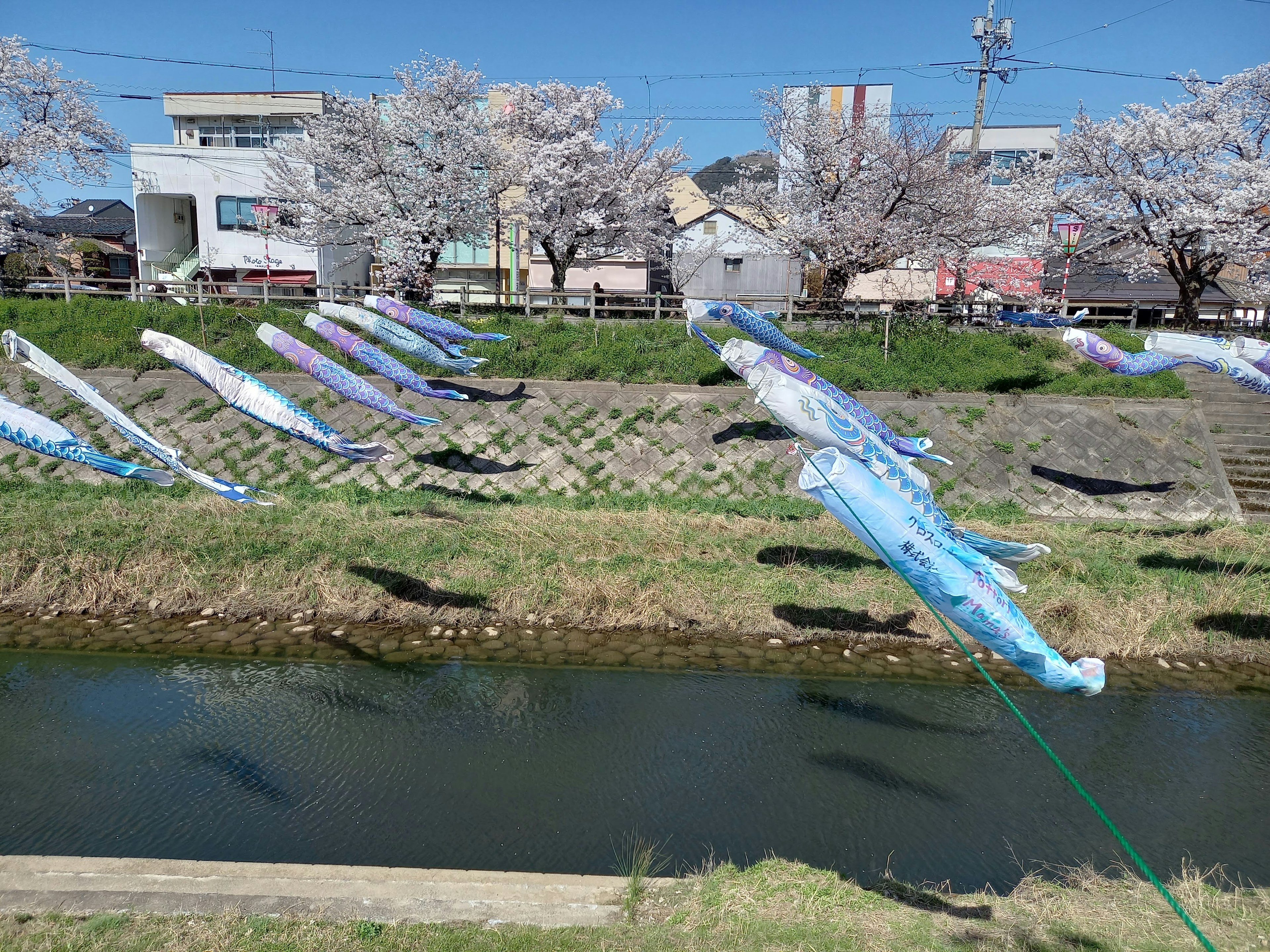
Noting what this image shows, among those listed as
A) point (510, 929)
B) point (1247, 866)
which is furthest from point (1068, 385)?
point (510, 929)

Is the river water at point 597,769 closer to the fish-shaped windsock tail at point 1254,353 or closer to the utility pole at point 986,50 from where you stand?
the fish-shaped windsock tail at point 1254,353

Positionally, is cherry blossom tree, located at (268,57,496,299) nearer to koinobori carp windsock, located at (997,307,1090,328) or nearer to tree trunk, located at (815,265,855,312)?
tree trunk, located at (815,265,855,312)

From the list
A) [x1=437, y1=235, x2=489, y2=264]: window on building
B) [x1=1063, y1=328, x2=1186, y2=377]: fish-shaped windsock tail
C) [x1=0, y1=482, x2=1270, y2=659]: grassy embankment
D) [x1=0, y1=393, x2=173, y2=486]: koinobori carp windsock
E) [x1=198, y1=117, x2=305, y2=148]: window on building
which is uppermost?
[x1=198, y1=117, x2=305, y2=148]: window on building

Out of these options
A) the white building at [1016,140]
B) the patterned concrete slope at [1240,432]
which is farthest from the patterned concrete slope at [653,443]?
the white building at [1016,140]

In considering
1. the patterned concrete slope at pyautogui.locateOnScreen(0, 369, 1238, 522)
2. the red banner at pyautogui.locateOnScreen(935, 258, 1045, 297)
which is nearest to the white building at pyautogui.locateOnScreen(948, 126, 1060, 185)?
the red banner at pyautogui.locateOnScreen(935, 258, 1045, 297)

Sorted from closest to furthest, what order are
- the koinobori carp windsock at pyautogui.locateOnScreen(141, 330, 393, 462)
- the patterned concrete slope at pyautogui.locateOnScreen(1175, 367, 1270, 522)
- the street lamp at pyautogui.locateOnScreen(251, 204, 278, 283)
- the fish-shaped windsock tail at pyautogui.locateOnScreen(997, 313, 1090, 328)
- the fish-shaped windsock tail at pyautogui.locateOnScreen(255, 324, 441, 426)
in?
the koinobori carp windsock at pyautogui.locateOnScreen(141, 330, 393, 462)
the fish-shaped windsock tail at pyautogui.locateOnScreen(255, 324, 441, 426)
the patterned concrete slope at pyautogui.locateOnScreen(1175, 367, 1270, 522)
the fish-shaped windsock tail at pyautogui.locateOnScreen(997, 313, 1090, 328)
the street lamp at pyautogui.locateOnScreen(251, 204, 278, 283)

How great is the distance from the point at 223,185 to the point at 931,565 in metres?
36.3

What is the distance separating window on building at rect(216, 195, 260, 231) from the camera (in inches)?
1342

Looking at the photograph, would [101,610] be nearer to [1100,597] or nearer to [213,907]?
[213,907]

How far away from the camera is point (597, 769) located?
874 centimetres

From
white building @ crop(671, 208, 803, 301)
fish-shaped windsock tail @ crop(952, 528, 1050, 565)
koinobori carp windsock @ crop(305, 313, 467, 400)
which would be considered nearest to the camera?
fish-shaped windsock tail @ crop(952, 528, 1050, 565)

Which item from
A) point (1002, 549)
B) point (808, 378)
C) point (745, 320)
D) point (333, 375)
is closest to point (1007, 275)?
point (745, 320)

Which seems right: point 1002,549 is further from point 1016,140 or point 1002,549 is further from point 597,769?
point 1016,140

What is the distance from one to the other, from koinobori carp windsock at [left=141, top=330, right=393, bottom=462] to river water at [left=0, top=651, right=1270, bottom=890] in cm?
296
